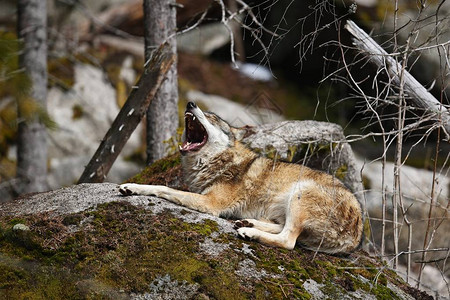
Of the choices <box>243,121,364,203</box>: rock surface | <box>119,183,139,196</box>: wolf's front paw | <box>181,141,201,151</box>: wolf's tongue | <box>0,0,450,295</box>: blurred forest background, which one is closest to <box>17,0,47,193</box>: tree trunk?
<box>0,0,450,295</box>: blurred forest background

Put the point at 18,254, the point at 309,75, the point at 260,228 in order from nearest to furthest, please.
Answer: the point at 18,254 → the point at 260,228 → the point at 309,75

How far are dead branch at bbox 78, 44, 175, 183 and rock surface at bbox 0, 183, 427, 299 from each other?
194cm

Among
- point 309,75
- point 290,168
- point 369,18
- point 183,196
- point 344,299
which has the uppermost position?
point 369,18

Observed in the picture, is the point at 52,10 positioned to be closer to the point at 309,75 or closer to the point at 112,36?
the point at 112,36

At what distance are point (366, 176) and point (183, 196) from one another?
6.87 m

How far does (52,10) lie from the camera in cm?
1584

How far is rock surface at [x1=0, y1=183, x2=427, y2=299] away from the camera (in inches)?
150

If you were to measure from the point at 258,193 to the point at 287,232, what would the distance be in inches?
26.7

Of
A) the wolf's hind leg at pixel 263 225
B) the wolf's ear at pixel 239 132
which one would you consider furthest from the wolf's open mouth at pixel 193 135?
the wolf's hind leg at pixel 263 225

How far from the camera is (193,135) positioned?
19.7ft

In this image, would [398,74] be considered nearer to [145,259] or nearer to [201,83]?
→ [145,259]

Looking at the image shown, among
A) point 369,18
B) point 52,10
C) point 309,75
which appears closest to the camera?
point 369,18

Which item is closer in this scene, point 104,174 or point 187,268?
point 187,268


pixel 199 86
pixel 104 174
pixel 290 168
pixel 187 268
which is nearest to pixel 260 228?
pixel 290 168
